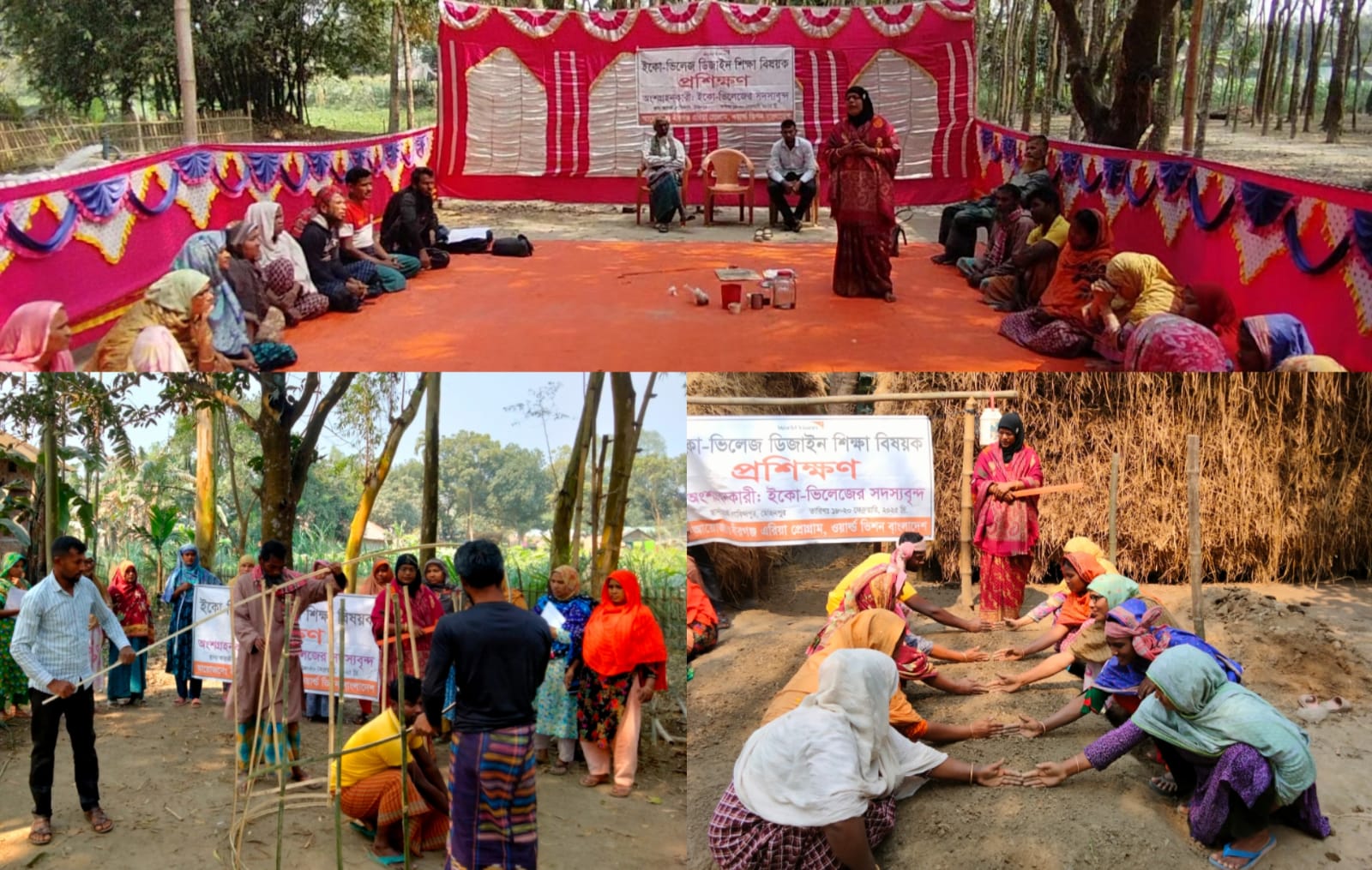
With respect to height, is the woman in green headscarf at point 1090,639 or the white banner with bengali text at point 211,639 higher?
the woman in green headscarf at point 1090,639

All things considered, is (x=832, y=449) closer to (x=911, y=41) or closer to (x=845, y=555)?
(x=845, y=555)

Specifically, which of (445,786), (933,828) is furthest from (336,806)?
(933,828)

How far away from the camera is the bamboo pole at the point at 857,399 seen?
4020 millimetres

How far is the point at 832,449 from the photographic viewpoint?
13.3 ft

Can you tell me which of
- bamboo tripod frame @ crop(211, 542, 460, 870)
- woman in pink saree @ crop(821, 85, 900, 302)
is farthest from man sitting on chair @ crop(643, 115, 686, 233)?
bamboo tripod frame @ crop(211, 542, 460, 870)

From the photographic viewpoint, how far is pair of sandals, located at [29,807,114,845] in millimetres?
3725

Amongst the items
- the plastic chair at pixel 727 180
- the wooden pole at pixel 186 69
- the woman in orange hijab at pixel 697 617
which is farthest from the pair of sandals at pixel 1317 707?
the wooden pole at pixel 186 69

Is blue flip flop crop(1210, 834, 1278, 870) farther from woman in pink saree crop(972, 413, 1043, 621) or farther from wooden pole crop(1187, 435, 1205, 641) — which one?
woman in pink saree crop(972, 413, 1043, 621)

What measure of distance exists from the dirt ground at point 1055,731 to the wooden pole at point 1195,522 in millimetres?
88

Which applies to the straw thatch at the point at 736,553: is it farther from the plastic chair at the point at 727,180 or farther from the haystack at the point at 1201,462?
the plastic chair at the point at 727,180

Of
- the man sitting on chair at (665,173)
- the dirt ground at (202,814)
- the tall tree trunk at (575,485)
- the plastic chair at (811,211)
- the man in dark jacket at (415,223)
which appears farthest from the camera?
the plastic chair at (811,211)

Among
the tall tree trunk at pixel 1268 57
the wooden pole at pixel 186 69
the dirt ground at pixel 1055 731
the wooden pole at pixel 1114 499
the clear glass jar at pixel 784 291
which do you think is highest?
the tall tree trunk at pixel 1268 57

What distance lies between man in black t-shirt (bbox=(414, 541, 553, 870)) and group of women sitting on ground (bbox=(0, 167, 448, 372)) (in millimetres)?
2046

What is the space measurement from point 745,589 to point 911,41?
861 cm
